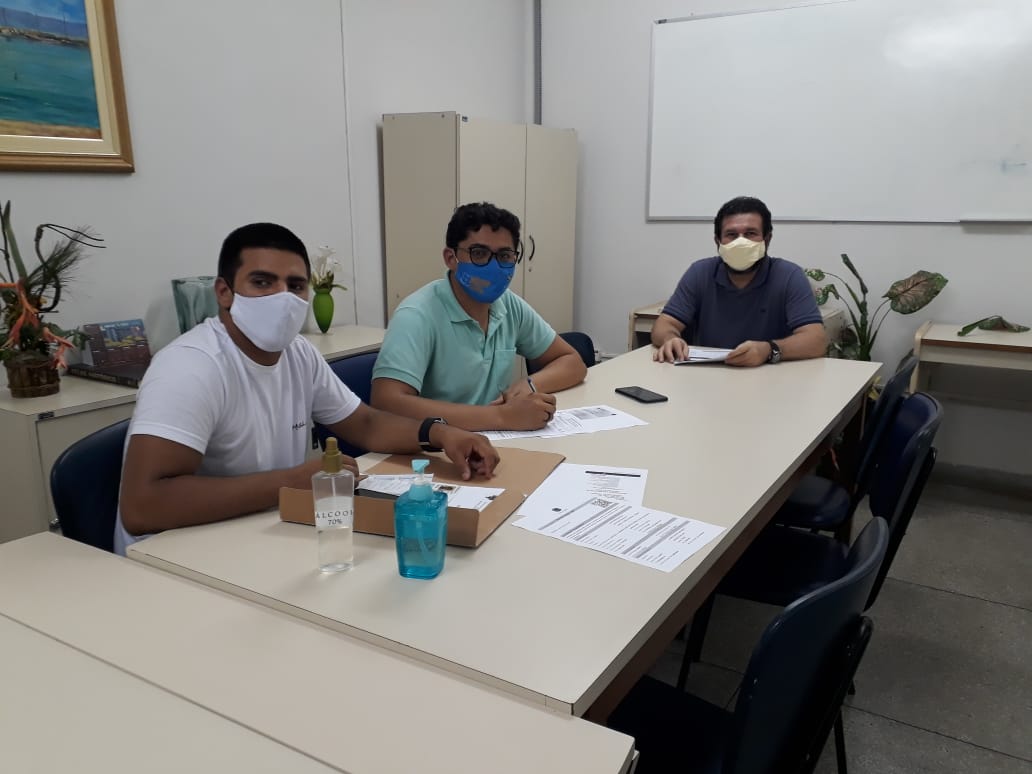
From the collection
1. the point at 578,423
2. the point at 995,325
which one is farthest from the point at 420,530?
the point at 995,325

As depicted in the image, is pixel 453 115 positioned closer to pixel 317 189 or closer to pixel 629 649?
pixel 317 189

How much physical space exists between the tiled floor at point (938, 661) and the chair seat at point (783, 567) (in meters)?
0.43

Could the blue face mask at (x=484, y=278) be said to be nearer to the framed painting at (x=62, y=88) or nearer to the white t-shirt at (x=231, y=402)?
the white t-shirt at (x=231, y=402)

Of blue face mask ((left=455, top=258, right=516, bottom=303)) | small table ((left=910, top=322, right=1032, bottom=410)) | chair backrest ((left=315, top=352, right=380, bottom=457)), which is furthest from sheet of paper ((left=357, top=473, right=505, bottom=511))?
small table ((left=910, top=322, right=1032, bottom=410))

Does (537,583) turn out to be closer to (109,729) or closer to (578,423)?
(109,729)

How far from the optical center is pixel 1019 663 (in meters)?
2.22

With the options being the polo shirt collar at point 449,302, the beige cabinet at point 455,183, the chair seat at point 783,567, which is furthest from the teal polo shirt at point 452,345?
the beige cabinet at point 455,183

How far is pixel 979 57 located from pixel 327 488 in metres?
3.86

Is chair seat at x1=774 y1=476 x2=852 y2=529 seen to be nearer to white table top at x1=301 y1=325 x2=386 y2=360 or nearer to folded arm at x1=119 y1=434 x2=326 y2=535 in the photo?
folded arm at x1=119 y1=434 x2=326 y2=535

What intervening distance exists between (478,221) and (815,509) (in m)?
1.33

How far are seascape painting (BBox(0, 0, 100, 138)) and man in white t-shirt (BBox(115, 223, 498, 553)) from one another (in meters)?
1.47

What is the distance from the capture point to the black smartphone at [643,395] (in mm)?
2166

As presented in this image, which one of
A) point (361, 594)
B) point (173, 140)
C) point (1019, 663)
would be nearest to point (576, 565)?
point (361, 594)

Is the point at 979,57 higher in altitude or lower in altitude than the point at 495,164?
higher
